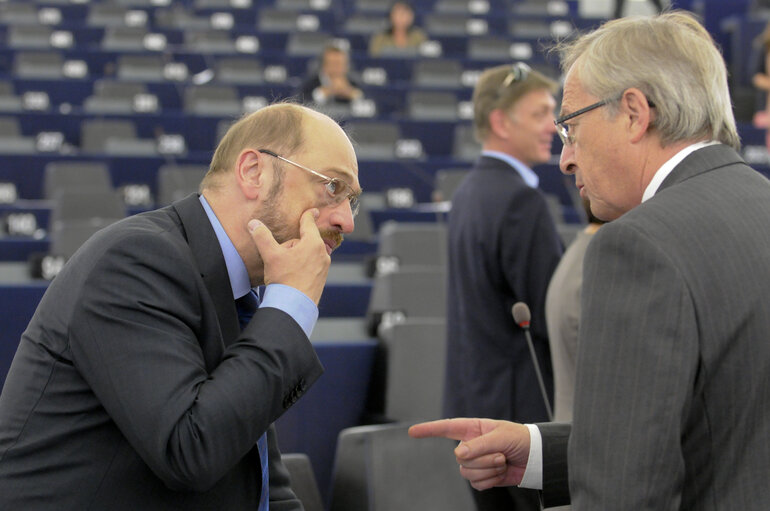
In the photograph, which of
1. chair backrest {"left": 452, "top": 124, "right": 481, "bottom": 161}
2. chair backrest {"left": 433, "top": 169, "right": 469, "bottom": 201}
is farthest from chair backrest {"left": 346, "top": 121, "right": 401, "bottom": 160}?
chair backrest {"left": 433, "top": 169, "right": 469, "bottom": 201}

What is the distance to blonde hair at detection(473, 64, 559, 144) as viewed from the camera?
9.20 feet

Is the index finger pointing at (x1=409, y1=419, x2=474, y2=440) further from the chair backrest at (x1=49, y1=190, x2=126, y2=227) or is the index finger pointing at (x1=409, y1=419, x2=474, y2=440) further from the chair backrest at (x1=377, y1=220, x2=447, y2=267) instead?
the chair backrest at (x1=49, y1=190, x2=126, y2=227)

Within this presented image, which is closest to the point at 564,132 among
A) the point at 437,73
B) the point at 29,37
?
the point at 437,73

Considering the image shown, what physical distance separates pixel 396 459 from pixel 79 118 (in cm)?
545

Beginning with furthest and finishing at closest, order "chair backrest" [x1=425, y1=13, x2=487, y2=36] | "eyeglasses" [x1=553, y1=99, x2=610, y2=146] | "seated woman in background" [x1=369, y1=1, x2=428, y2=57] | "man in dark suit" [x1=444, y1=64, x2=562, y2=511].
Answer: "chair backrest" [x1=425, y1=13, x2=487, y2=36] < "seated woman in background" [x1=369, y1=1, x2=428, y2=57] < "man in dark suit" [x1=444, y1=64, x2=562, y2=511] < "eyeglasses" [x1=553, y1=99, x2=610, y2=146]

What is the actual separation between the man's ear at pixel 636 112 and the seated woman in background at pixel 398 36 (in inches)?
316

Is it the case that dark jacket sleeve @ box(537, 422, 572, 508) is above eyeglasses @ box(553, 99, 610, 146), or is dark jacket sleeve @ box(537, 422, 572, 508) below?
below

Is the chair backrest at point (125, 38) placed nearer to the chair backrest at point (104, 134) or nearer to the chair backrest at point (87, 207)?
the chair backrest at point (104, 134)

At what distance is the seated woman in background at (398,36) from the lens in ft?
30.1

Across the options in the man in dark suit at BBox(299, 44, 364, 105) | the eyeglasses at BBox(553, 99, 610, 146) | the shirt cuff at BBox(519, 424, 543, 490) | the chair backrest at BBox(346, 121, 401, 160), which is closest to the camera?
the eyeglasses at BBox(553, 99, 610, 146)

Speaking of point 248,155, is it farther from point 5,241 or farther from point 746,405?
point 5,241

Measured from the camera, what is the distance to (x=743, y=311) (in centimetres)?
110

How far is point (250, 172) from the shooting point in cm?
152

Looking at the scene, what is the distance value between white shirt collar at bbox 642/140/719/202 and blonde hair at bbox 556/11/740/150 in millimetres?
12
